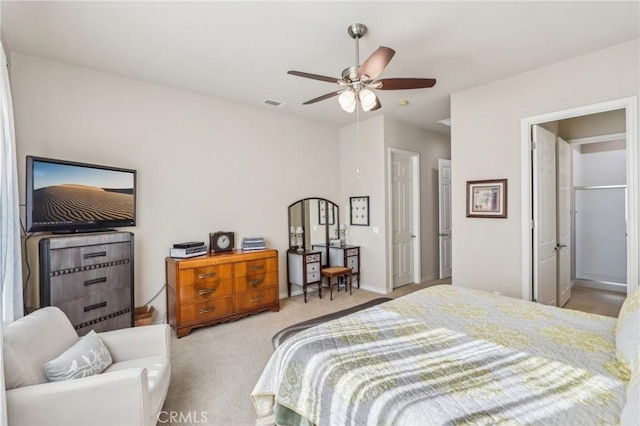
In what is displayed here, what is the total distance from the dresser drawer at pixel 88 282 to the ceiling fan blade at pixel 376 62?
2.75 metres

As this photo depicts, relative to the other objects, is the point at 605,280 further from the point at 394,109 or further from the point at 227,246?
the point at 227,246

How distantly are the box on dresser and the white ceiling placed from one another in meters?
1.70

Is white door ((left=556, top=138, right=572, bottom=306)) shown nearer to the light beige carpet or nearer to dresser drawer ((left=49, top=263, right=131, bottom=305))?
the light beige carpet

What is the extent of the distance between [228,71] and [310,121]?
78.5 inches

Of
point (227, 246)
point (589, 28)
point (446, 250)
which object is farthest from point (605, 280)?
point (227, 246)

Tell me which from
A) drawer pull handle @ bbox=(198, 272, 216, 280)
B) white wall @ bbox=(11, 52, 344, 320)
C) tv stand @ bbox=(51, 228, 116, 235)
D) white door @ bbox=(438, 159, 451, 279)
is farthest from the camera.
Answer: white door @ bbox=(438, 159, 451, 279)

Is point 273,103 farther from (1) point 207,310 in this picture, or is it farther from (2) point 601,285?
(2) point 601,285

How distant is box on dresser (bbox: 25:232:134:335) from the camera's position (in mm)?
2391

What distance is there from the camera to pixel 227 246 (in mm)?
3990

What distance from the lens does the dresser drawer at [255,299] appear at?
3.70 meters

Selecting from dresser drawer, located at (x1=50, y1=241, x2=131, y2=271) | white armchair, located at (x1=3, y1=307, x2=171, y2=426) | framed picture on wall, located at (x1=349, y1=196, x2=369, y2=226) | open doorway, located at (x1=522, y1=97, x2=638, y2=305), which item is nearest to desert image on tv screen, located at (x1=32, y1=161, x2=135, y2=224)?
dresser drawer, located at (x1=50, y1=241, x2=131, y2=271)

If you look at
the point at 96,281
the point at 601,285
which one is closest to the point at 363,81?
the point at 96,281

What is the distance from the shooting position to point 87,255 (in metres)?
2.61

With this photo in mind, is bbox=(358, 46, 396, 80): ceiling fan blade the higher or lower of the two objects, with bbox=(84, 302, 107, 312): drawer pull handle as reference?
higher
